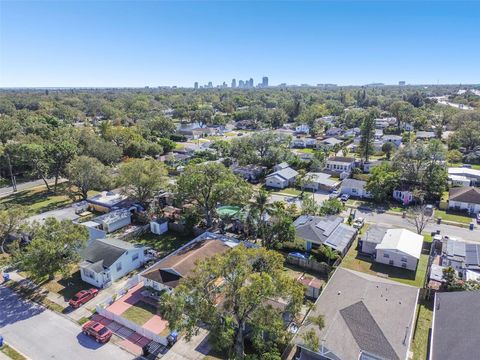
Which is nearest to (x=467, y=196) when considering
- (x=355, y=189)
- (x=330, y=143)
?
(x=355, y=189)

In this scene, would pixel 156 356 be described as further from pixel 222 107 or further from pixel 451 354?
pixel 222 107

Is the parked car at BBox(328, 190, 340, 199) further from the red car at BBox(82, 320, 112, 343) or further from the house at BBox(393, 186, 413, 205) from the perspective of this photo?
the red car at BBox(82, 320, 112, 343)

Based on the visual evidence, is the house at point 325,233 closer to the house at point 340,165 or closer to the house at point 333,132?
the house at point 340,165

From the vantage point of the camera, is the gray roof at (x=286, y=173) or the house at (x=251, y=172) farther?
the house at (x=251, y=172)

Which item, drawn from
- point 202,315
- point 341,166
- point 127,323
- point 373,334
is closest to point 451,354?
point 373,334

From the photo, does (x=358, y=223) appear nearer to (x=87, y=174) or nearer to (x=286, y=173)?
(x=286, y=173)

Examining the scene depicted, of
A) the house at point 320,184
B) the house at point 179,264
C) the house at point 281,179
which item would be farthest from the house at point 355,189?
the house at point 179,264
